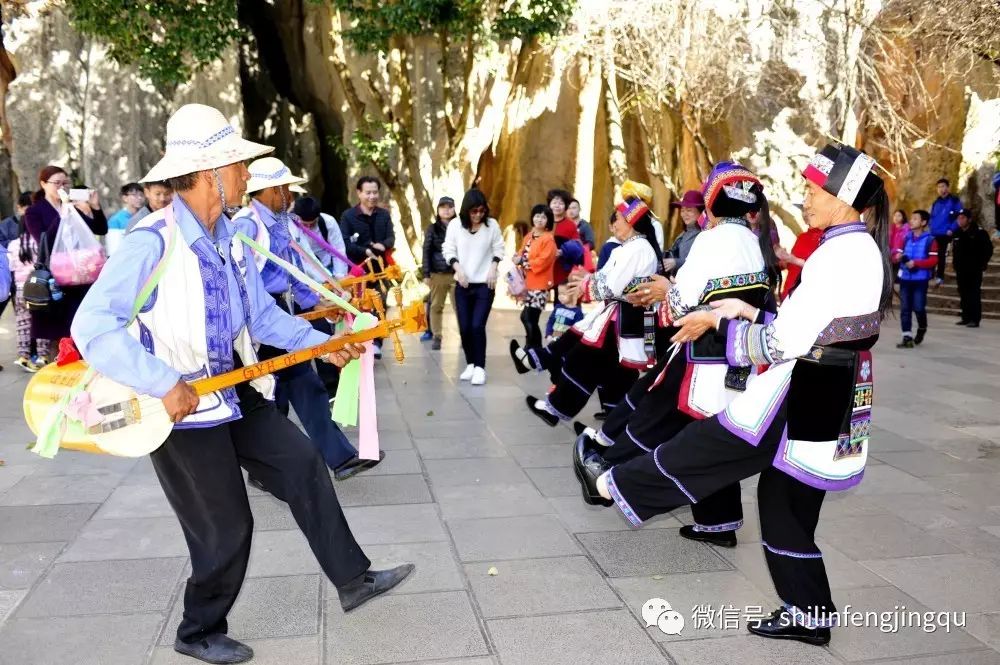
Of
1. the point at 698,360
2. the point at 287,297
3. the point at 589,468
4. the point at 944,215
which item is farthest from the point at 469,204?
the point at 944,215

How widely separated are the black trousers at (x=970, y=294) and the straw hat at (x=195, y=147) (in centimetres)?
1258

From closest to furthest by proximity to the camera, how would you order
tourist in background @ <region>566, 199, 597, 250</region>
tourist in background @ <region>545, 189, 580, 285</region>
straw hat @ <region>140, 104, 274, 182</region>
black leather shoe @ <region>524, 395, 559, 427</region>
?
straw hat @ <region>140, 104, 274, 182</region> → black leather shoe @ <region>524, 395, 559, 427</region> → tourist in background @ <region>545, 189, 580, 285</region> → tourist in background @ <region>566, 199, 597, 250</region>

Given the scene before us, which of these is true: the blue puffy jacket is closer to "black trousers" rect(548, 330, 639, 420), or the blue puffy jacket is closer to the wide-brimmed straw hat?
"black trousers" rect(548, 330, 639, 420)

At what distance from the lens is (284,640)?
10.6 feet

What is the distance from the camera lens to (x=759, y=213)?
4059 millimetres

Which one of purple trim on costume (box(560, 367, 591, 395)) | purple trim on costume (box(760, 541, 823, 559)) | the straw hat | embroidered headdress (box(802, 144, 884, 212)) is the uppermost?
the straw hat

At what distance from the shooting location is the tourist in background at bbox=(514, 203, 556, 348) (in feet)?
28.7

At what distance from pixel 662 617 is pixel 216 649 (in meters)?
1.65

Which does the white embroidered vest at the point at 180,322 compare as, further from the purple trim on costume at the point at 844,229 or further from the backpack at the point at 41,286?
the backpack at the point at 41,286

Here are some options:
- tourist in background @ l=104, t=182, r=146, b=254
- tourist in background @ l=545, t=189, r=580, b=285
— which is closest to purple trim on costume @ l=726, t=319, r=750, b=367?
tourist in background @ l=545, t=189, r=580, b=285

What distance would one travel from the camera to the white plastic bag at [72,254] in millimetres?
7910

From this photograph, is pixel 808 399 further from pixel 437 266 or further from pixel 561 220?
pixel 437 266

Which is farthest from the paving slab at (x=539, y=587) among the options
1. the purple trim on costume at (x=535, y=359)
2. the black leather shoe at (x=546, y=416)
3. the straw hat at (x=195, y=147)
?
the purple trim on costume at (x=535, y=359)

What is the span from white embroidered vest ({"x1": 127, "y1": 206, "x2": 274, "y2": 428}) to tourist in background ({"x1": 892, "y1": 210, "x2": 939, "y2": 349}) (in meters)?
9.85
